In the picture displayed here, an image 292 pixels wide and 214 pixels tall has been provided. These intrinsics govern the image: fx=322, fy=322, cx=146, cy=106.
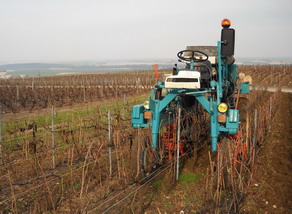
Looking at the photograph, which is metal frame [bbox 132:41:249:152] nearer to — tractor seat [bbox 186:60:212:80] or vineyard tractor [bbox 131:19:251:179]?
vineyard tractor [bbox 131:19:251:179]

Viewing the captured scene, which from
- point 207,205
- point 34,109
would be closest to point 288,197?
point 207,205

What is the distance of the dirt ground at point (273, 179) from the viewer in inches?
193

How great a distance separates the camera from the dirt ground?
4.91 meters

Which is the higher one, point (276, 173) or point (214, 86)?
point (214, 86)

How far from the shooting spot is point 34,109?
60.1 ft

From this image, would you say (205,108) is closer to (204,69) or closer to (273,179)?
(204,69)

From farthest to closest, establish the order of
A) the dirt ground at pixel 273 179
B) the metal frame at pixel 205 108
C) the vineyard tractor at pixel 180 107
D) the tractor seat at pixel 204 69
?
the tractor seat at pixel 204 69
the metal frame at pixel 205 108
the vineyard tractor at pixel 180 107
the dirt ground at pixel 273 179

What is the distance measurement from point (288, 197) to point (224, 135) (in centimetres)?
172

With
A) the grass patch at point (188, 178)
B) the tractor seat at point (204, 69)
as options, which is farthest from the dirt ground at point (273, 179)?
the tractor seat at point (204, 69)

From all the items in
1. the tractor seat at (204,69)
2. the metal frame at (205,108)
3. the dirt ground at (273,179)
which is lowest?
the dirt ground at (273,179)

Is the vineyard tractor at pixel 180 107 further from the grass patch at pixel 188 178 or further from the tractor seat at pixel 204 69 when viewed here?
the grass patch at pixel 188 178

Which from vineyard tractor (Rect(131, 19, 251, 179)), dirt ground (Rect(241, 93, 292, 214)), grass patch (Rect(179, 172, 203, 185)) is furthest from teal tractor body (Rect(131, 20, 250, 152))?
dirt ground (Rect(241, 93, 292, 214))

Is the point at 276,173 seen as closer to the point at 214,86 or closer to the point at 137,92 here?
the point at 214,86

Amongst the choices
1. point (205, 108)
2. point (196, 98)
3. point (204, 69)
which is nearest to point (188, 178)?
point (205, 108)
